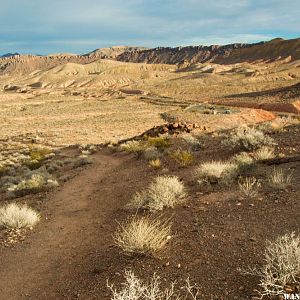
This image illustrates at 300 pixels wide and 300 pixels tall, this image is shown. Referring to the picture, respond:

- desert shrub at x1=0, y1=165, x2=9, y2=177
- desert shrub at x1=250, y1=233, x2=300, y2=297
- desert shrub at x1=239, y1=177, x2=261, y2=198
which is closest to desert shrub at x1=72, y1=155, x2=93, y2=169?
desert shrub at x1=0, y1=165, x2=9, y2=177

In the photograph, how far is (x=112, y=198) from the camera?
11.5 m

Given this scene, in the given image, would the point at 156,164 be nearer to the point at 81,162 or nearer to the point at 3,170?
the point at 81,162

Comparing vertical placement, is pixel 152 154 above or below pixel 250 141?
below


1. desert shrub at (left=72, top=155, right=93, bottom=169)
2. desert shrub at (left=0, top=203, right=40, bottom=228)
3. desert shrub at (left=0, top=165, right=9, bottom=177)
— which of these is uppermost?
desert shrub at (left=0, top=203, right=40, bottom=228)

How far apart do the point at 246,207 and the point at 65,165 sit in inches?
510

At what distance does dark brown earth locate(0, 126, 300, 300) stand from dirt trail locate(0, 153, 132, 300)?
0.02 meters

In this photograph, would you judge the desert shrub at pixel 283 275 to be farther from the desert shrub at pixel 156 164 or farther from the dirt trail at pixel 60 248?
the desert shrub at pixel 156 164

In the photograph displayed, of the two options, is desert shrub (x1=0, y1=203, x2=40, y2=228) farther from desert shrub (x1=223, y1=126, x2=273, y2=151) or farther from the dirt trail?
desert shrub (x1=223, y1=126, x2=273, y2=151)

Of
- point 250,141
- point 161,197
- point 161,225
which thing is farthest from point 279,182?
point 250,141

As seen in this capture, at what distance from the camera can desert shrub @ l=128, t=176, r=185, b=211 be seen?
9.13 m

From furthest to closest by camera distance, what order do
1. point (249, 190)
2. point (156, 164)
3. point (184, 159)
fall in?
point (156, 164) → point (184, 159) → point (249, 190)

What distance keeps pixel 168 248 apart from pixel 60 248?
251 centimetres

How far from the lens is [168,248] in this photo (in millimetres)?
6891

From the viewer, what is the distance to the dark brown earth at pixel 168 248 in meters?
6.00
